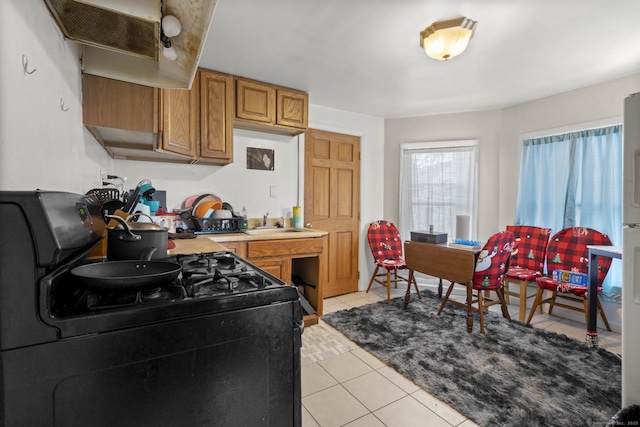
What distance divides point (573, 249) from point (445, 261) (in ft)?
4.32

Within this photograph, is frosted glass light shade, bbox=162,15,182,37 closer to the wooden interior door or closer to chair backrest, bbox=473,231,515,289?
the wooden interior door

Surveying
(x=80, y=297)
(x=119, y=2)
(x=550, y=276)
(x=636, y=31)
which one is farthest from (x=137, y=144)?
(x=550, y=276)

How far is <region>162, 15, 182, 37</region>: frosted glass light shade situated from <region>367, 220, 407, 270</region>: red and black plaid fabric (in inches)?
121

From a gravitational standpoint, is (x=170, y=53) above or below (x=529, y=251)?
above

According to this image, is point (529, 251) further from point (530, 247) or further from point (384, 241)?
point (384, 241)

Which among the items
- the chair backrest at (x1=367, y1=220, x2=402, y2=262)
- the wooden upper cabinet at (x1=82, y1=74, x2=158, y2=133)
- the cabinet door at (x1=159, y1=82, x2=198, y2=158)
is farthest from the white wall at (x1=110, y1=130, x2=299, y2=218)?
the chair backrest at (x1=367, y1=220, x2=402, y2=262)

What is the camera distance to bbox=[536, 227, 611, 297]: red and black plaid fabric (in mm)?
2609

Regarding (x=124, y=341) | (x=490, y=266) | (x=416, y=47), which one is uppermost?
(x=416, y=47)

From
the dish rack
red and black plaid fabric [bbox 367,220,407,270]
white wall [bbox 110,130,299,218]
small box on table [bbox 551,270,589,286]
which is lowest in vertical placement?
small box on table [bbox 551,270,589,286]

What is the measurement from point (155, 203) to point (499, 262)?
2.91 meters

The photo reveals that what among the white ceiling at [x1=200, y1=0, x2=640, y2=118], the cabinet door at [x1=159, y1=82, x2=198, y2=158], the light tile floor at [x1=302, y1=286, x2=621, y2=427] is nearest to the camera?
the light tile floor at [x1=302, y1=286, x2=621, y2=427]

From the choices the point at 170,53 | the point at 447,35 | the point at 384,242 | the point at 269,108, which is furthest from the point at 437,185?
the point at 170,53

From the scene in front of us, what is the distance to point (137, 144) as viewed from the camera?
2.09 metres

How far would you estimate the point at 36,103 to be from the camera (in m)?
0.85
